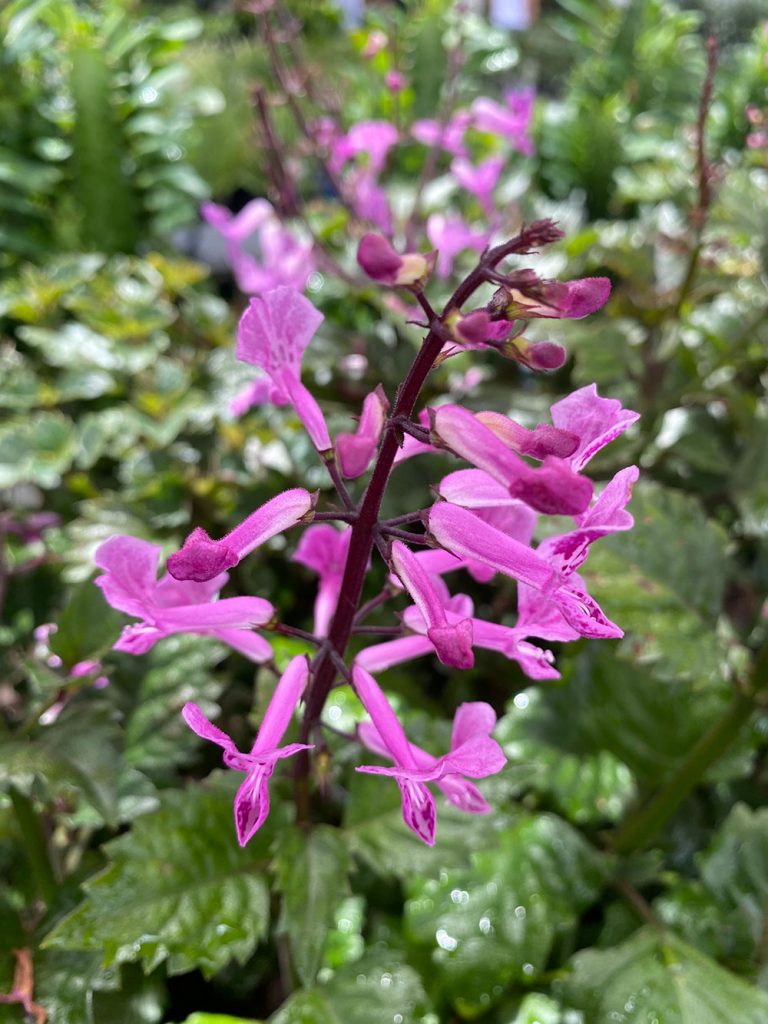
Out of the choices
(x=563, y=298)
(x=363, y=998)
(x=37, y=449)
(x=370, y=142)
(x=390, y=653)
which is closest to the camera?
(x=563, y=298)

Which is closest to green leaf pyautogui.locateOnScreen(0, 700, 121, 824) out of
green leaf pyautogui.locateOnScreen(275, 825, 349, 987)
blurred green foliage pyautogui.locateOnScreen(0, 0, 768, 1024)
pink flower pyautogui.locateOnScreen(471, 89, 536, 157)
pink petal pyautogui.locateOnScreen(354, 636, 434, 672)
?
blurred green foliage pyautogui.locateOnScreen(0, 0, 768, 1024)

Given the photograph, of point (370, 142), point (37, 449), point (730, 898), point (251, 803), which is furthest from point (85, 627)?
point (370, 142)

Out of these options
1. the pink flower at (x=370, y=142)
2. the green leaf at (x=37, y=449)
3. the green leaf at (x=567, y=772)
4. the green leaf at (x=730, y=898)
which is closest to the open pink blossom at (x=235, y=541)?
the green leaf at (x=567, y=772)

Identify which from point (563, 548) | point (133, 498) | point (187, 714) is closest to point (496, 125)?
point (133, 498)

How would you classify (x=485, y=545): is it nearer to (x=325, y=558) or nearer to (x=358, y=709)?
(x=325, y=558)

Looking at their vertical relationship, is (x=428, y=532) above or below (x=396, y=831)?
above

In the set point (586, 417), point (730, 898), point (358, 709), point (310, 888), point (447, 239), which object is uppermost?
point (586, 417)
